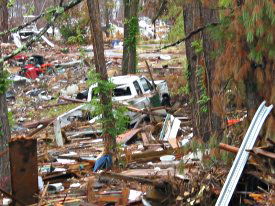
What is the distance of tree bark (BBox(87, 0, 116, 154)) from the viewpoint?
1447cm

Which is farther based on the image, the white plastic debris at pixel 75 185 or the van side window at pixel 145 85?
the van side window at pixel 145 85

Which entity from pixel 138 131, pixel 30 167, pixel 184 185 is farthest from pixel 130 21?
pixel 184 185

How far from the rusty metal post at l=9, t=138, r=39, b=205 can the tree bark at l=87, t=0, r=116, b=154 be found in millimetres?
4660

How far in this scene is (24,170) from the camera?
988 centimetres

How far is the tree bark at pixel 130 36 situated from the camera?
2806 centimetres

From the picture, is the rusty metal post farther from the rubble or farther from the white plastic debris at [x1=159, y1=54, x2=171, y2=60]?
the white plastic debris at [x1=159, y1=54, x2=171, y2=60]

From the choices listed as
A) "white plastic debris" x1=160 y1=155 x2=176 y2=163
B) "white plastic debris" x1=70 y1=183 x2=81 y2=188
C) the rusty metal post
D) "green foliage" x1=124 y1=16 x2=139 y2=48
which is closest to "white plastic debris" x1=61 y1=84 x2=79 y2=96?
"green foliage" x1=124 y1=16 x2=139 y2=48

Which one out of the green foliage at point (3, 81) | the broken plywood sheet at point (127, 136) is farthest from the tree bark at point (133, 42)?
the green foliage at point (3, 81)

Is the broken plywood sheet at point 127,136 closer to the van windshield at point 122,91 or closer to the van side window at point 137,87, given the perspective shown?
the van windshield at point 122,91

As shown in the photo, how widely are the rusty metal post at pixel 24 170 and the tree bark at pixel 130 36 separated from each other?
1843 cm

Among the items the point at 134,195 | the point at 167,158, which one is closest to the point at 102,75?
the point at 167,158

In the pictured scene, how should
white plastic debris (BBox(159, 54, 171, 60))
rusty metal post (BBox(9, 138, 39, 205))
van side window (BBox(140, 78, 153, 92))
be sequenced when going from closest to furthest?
rusty metal post (BBox(9, 138, 39, 205)) → van side window (BBox(140, 78, 153, 92)) → white plastic debris (BBox(159, 54, 171, 60))

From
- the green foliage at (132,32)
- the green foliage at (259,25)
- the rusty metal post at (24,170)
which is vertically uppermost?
the green foliage at (259,25)

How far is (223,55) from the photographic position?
25.0 feet
